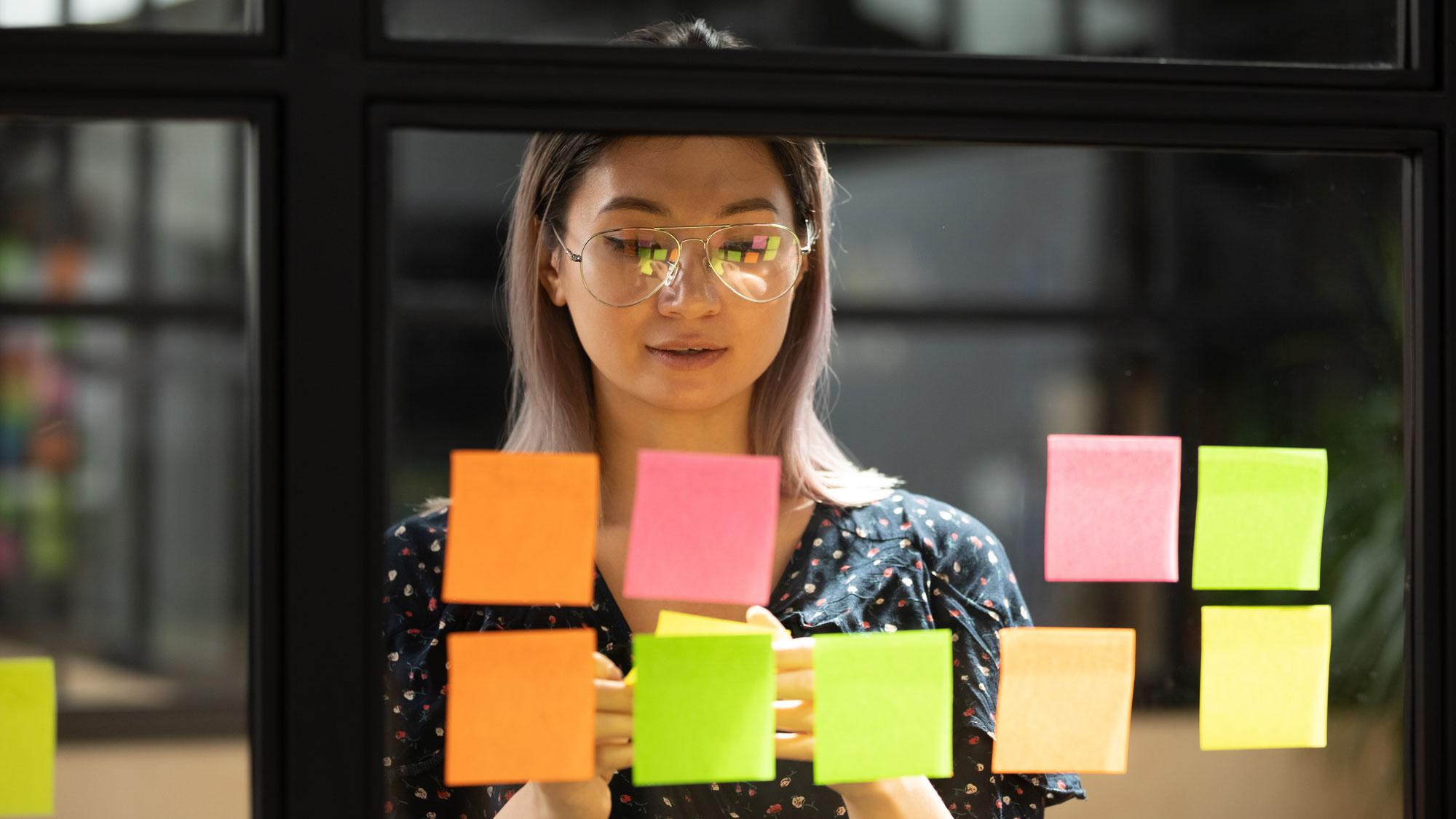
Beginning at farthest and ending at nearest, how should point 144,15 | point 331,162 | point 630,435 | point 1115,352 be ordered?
point 1115,352, point 630,435, point 144,15, point 331,162

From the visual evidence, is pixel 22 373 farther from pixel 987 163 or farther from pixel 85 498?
pixel 987 163

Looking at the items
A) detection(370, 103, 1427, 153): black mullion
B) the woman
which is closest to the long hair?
the woman

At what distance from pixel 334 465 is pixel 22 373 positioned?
96 cm

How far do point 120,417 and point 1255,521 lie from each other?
3173mm

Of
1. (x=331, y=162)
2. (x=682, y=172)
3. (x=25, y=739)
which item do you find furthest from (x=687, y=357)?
(x=25, y=739)

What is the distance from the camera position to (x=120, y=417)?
122 inches

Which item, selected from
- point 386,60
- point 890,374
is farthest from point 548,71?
point 890,374

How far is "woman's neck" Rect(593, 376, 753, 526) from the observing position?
1.11 metres

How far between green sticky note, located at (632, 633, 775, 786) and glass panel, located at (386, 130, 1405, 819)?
0.88 feet

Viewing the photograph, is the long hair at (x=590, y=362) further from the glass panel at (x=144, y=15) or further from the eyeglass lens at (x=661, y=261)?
the glass panel at (x=144, y=15)

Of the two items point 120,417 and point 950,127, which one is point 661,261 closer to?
point 950,127

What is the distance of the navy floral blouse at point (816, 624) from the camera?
1.03m

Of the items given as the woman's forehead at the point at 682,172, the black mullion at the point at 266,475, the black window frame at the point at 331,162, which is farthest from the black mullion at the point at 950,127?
the woman's forehead at the point at 682,172

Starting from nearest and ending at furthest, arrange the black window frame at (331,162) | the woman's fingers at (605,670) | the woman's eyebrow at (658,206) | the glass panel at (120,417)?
the black window frame at (331,162) → the woman's fingers at (605,670) → the woman's eyebrow at (658,206) → the glass panel at (120,417)
